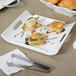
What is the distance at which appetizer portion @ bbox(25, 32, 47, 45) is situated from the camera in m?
0.73

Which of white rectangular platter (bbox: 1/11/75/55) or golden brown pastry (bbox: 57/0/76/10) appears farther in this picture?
golden brown pastry (bbox: 57/0/76/10)

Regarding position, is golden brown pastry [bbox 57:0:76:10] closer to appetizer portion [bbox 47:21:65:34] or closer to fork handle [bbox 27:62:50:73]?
appetizer portion [bbox 47:21:65:34]

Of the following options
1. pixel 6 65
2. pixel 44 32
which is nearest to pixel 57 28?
pixel 44 32

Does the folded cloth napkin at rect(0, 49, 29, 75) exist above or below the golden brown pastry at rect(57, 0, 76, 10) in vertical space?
below

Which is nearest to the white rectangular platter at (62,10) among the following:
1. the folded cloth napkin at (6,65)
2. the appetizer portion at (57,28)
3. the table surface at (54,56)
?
the table surface at (54,56)

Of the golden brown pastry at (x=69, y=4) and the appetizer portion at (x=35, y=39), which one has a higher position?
the golden brown pastry at (x=69, y=4)

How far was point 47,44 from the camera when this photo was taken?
74 centimetres

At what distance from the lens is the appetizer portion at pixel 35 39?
734mm

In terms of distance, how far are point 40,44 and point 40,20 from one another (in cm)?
22

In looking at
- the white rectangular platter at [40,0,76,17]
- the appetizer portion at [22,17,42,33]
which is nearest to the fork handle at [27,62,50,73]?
the appetizer portion at [22,17,42,33]

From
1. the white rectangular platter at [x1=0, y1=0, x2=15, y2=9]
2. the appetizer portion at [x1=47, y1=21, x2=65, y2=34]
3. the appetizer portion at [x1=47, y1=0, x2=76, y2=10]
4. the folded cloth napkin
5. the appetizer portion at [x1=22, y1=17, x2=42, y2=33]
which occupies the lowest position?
the folded cloth napkin

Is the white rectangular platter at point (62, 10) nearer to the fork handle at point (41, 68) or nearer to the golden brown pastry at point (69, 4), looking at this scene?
the golden brown pastry at point (69, 4)

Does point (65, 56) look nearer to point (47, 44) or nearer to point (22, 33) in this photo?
point (47, 44)

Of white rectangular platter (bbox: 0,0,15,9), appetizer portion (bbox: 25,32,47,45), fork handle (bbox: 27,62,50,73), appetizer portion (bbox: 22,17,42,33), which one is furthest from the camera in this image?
white rectangular platter (bbox: 0,0,15,9)
